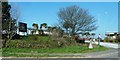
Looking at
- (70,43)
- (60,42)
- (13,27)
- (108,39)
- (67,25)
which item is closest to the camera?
(60,42)

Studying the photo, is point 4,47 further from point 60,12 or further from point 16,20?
point 60,12

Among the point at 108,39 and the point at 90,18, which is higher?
the point at 90,18

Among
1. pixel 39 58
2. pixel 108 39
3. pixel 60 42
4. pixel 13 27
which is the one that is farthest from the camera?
pixel 108 39

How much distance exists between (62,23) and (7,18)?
1553cm

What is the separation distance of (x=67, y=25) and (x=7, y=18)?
15685mm

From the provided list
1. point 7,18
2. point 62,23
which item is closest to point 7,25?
point 7,18

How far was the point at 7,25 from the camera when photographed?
37.1m

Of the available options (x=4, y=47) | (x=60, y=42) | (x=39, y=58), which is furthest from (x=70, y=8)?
(x=39, y=58)

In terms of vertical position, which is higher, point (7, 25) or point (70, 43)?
point (7, 25)

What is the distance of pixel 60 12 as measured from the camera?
5147 centimetres

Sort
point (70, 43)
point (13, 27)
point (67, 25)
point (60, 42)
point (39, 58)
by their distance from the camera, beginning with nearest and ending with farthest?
point (39, 58) → point (60, 42) → point (70, 43) → point (13, 27) → point (67, 25)

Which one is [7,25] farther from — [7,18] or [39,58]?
[39,58]

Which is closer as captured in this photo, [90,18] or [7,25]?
[7,25]

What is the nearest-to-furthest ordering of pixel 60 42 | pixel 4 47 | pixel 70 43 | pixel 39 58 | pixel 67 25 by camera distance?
pixel 39 58 → pixel 4 47 → pixel 60 42 → pixel 70 43 → pixel 67 25
